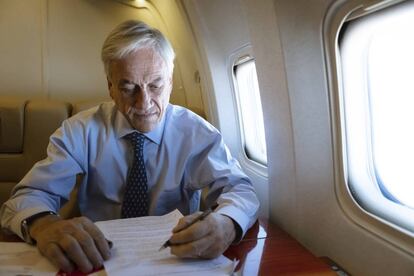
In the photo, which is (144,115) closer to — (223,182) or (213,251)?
(223,182)

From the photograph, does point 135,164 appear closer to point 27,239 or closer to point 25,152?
point 27,239

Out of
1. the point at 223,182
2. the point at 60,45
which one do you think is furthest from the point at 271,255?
the point at 60,45

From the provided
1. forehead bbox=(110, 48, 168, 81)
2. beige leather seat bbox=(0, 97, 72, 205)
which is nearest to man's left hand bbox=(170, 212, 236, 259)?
forehead bbox=(110, 48, 168, 81)

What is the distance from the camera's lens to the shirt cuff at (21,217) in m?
0.94

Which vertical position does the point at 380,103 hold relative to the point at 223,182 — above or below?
above

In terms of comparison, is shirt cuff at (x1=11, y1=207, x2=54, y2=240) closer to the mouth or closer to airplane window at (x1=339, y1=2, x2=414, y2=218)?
the mouth

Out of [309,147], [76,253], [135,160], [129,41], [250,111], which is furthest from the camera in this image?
[250,111]

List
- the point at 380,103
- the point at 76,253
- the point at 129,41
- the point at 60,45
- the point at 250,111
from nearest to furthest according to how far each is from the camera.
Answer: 1. the point at 76,253
2. the point at 380,103
3. the point at 129,41
4. the point at 250,111
5. the point at 60,45

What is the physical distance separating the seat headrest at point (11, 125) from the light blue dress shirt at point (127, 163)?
0.86m

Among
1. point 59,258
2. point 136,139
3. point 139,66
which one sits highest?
point 139,66

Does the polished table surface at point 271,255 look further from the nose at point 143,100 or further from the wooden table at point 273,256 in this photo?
the nose at point 143,100

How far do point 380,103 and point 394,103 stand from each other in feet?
0.15

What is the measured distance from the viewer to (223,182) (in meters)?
1.19

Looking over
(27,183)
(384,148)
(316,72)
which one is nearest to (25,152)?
(27,183)
